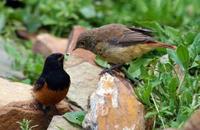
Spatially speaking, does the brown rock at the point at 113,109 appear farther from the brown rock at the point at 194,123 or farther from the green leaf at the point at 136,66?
the brown rock at the point at 194,123

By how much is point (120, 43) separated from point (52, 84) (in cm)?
92

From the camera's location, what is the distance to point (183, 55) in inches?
260

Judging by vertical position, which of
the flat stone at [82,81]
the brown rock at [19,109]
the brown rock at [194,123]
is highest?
the brown rock at [194,123]

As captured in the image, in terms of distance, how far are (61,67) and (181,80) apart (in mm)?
1005

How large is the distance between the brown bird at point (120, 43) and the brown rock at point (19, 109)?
27.1 inches

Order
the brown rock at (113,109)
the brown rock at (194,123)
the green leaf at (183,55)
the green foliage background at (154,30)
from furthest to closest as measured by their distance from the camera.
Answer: the green leaf at (183,55)
the green foliage background at (154,30)
the brown rock at (113,109)
the brown rock at (194,123)

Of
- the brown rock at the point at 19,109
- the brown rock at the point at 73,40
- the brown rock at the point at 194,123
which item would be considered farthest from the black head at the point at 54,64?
the brown rock at the point at 194,123

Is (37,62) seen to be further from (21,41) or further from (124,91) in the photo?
(124,91)

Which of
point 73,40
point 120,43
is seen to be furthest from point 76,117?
point 73,40

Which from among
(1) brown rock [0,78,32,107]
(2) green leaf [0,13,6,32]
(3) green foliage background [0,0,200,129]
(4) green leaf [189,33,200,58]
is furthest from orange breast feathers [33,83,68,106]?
(2) green leaf [0,13,6,32]

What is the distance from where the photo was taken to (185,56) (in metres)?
6.60

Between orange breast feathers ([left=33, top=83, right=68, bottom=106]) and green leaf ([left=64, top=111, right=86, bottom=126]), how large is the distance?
0.23 metres

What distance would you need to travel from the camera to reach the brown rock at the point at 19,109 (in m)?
6.63

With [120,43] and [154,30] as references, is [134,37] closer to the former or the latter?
[120,43]
